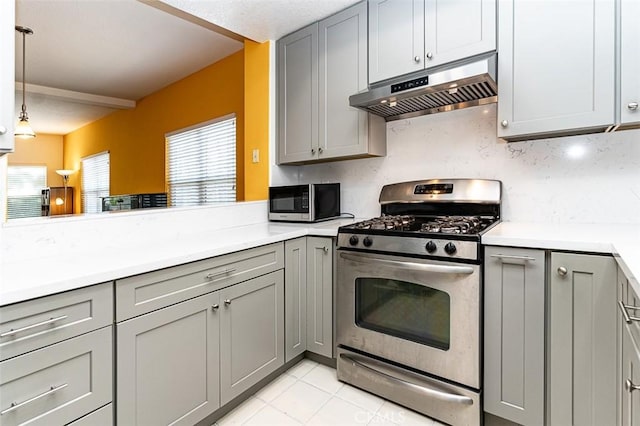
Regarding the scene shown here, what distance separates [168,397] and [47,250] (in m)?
0.80

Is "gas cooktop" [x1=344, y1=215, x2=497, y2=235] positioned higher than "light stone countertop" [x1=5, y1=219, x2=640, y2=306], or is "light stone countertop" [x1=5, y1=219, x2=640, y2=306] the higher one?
"gas cooktop" [x1=344, y1=215, x2=497, y2=235]

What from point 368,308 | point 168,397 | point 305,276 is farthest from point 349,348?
point 168,397

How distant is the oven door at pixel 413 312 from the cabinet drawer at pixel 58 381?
115 cm

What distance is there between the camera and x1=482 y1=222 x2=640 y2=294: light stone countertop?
111 cm

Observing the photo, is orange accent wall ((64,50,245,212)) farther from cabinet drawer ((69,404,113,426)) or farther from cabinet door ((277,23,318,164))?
cabinet drawer ((69,404,113,426))

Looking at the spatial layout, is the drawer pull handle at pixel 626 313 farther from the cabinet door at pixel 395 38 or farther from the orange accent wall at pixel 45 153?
the orange accent wall at pixel 45 153

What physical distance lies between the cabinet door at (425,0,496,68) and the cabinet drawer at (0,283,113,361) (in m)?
1.91

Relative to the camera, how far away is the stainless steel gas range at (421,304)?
4.89ft

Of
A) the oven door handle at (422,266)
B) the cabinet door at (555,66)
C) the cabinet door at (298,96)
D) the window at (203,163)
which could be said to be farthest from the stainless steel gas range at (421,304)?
the window at (203,163)

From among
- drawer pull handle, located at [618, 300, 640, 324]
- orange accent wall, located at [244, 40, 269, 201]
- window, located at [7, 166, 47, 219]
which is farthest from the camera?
window, located at [7, 166, 47, 219]

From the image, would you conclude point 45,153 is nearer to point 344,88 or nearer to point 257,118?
point 257,118

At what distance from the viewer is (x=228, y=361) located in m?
1.57

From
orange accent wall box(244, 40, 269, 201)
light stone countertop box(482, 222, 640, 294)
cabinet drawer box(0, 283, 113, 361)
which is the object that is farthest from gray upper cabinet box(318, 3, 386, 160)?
cabinet drawer box(0, 283, 113, 361)

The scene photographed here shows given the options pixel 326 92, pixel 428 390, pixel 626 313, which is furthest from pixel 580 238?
pixel 326 92
